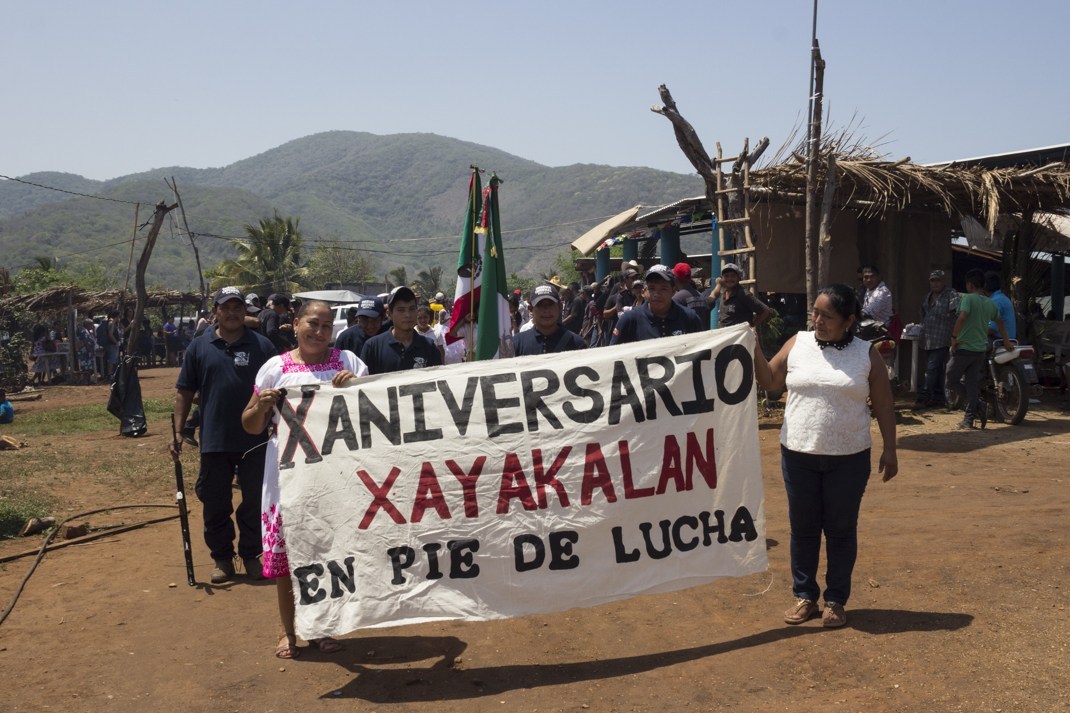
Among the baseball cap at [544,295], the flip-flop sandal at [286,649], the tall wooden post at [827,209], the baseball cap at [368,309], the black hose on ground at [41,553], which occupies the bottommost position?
the black hose on ground at [41,553]

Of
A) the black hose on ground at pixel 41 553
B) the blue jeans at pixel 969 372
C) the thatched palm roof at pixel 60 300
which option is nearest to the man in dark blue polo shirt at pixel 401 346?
the black hose on ground at pixel 41 553

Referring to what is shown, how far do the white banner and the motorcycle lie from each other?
8.13 m

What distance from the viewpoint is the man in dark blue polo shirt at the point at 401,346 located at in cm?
697

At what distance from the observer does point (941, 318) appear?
12.8 m

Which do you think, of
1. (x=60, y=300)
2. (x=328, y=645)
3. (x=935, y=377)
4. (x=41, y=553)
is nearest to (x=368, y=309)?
(x=41, y=553)

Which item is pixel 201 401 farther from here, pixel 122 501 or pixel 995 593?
pixel 995 593

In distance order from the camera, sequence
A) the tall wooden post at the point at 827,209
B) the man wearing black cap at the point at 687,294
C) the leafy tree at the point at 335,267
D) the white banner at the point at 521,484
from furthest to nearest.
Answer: the leafy tree at the point at 335,267
the tall wooden post at the point at 827,209
the man wearing black cap at the point at 687,294
the white banner at the point at 521,484

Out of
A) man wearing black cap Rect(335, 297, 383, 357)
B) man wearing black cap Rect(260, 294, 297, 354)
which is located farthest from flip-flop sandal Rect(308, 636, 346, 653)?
man wearing black cap Rect(260, 294, 297, 354)

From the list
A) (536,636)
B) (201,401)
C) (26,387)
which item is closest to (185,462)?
(201,401)

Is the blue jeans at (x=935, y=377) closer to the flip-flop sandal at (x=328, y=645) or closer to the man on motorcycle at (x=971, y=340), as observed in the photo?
the man on motorcycle at (x=971, y=340)

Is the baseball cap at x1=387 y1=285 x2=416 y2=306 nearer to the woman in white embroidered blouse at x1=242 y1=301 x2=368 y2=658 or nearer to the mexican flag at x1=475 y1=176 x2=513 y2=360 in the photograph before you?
the mexican flag at x1=475 y1=176 x2=513 y2=360

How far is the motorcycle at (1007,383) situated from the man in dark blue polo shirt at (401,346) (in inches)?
311

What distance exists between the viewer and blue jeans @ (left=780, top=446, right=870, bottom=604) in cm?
514

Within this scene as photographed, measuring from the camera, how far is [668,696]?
179 inches
